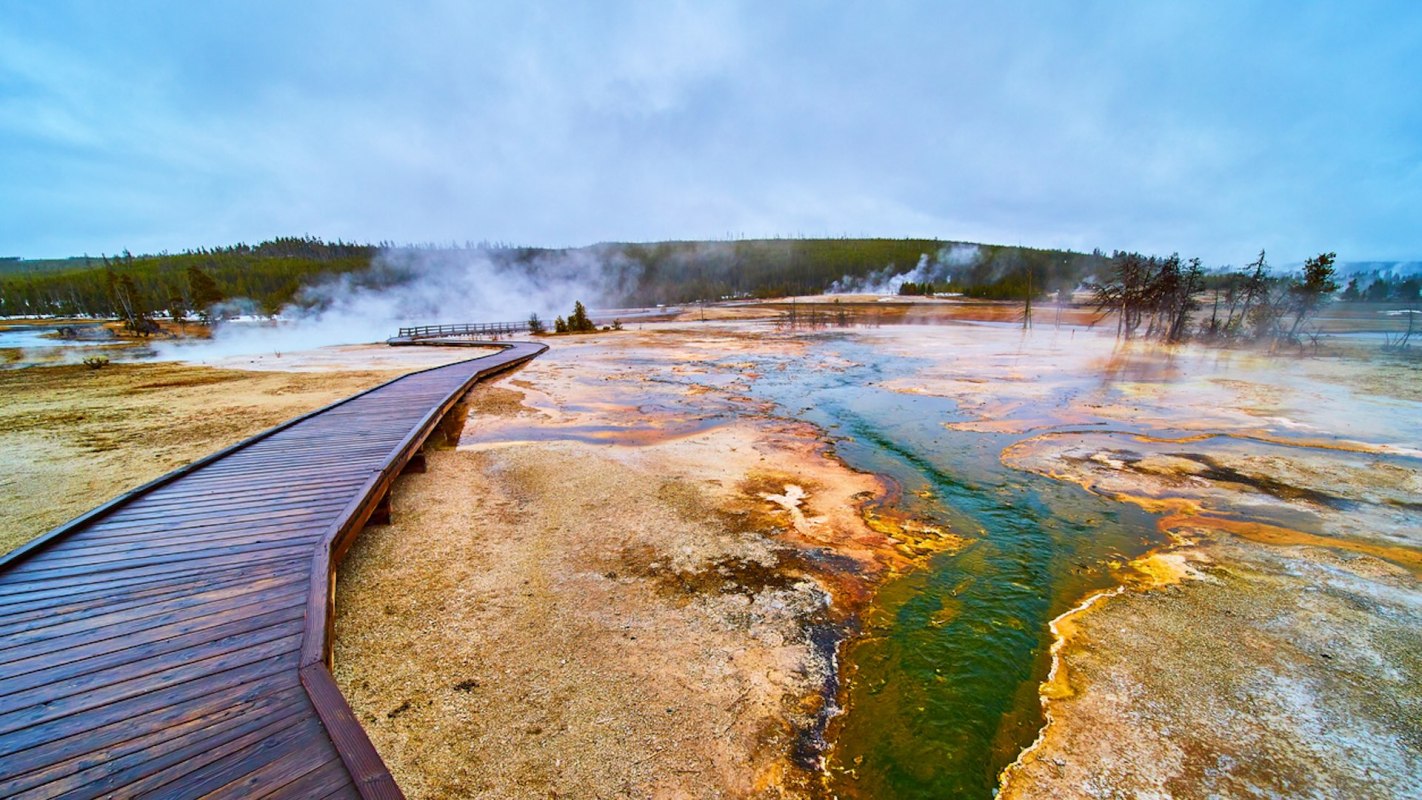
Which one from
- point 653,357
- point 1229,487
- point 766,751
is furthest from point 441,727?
point 653,357

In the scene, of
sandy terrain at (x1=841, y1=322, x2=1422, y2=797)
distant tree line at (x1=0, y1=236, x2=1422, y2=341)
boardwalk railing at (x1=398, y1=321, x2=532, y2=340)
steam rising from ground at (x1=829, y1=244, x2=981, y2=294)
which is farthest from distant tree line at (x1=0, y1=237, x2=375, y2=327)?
steam rising from ground at (x1=829, y1=244, x2=981, y2=294)

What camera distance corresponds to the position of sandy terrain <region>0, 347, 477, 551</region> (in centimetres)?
858

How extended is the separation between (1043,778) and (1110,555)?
4.50m

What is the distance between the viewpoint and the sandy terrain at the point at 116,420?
28.1ft

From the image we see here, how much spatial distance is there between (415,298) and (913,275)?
90319 mm

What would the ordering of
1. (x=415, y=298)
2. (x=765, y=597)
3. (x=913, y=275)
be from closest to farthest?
(x=765, y=597), (x=415, y=298), (x=913, y=275)

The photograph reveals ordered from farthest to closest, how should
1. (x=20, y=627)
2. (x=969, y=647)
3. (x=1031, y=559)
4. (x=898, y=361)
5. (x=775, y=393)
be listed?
(x=898, y=361) → (x=775, y=393) → (x=1031, y=559) → (x=969, y=647) → (x=20, y=627)

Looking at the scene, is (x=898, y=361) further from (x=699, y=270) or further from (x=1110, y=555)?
(x=699, y=270)

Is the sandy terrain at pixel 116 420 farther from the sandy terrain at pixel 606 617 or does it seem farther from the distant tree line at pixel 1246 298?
the distant tree line at pixel 1246 298

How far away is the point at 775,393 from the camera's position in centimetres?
1841

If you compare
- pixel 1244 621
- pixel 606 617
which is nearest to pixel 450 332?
pixel 606 617

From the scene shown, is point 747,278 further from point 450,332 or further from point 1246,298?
point 1246,298

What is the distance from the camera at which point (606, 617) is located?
5766 millimetres

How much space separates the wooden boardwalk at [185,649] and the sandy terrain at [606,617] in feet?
3.58
